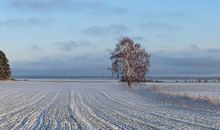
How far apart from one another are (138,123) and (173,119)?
233 cm

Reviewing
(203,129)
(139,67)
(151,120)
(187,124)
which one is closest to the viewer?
(203,129)

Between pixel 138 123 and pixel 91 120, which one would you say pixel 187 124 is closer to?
pixel 138 123

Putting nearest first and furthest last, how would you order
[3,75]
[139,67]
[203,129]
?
[203,129] → [139,67] → [3,75]

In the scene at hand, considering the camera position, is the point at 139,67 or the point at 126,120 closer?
the point at 126,120

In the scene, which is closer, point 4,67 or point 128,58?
point 128,58

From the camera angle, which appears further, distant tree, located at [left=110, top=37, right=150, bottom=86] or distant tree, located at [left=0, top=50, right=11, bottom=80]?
distant tree, located at [left=0, top=50, right=11, bottom=80]

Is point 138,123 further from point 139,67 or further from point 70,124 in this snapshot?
point 139,67

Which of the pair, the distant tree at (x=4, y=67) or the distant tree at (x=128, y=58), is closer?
the distant tree at (x=128, y=58)

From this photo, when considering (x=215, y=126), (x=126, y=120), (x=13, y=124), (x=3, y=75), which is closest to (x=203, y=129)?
(x=215, y=126)

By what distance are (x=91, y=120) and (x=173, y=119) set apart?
332 cm

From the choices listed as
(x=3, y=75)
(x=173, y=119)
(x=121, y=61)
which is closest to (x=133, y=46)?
(x=121, y=61)

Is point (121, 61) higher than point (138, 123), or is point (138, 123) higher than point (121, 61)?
point (121, 61)

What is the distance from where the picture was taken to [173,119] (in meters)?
20.9

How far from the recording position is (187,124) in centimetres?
1858
